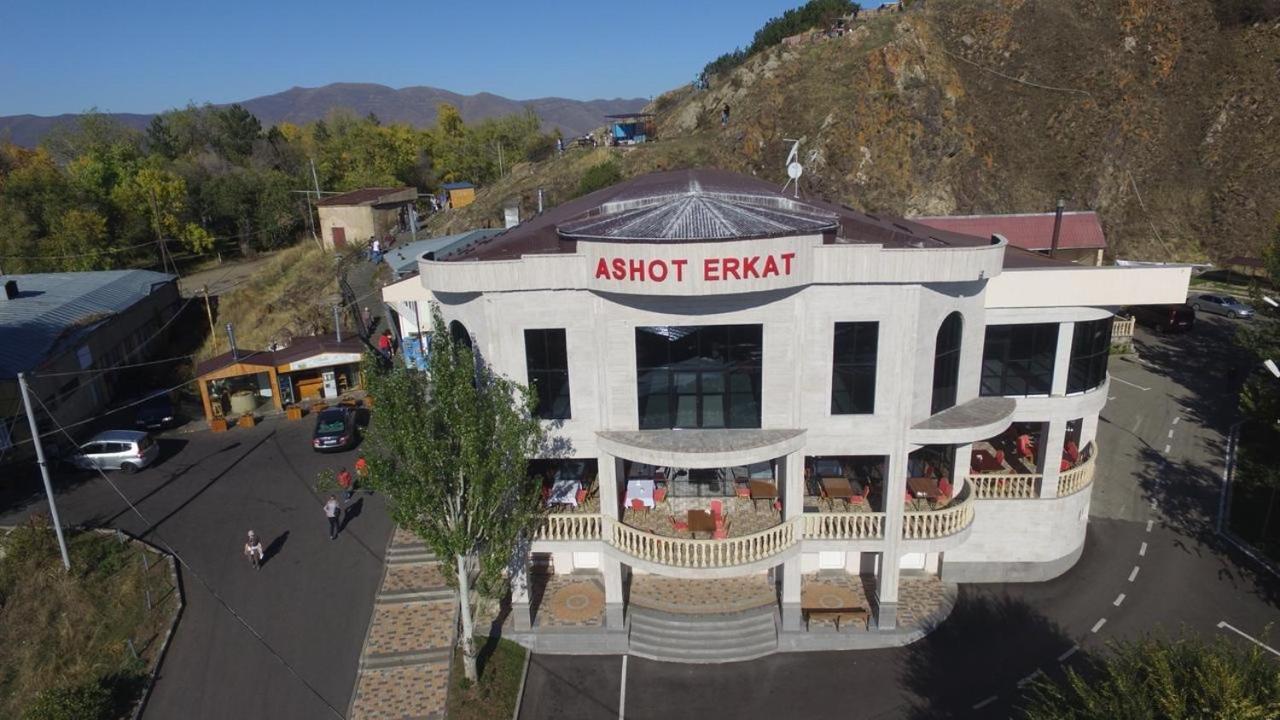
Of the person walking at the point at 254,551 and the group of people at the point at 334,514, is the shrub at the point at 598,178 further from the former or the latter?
the person walking at the point at 254,551

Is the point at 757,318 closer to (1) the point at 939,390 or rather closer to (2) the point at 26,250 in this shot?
(1) the point at 939,390

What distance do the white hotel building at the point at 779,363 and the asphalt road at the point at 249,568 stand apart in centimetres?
604

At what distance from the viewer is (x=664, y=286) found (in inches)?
646

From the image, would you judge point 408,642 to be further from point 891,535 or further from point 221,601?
point 891,535

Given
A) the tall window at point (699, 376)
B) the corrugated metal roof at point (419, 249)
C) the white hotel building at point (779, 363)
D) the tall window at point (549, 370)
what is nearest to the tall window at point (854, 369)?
the white hotel building at point (779, 363)

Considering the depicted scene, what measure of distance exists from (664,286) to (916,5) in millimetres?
74476

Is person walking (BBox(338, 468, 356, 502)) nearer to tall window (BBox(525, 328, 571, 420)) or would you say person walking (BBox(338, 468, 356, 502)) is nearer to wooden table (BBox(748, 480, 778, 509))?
tall window (BBox(525, 328, 571, 420))

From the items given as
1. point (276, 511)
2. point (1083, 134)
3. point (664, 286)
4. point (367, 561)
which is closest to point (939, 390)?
point (664, 286)

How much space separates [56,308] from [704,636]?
4082cm

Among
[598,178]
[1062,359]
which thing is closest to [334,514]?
[1062,359]

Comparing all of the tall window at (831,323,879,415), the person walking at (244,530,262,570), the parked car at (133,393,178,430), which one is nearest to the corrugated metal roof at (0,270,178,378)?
the parked car at (133,393,178,430)

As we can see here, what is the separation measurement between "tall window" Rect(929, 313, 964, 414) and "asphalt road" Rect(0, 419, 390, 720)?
60.1 feet

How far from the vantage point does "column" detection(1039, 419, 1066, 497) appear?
71.1 feet

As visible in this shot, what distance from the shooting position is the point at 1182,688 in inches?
432
